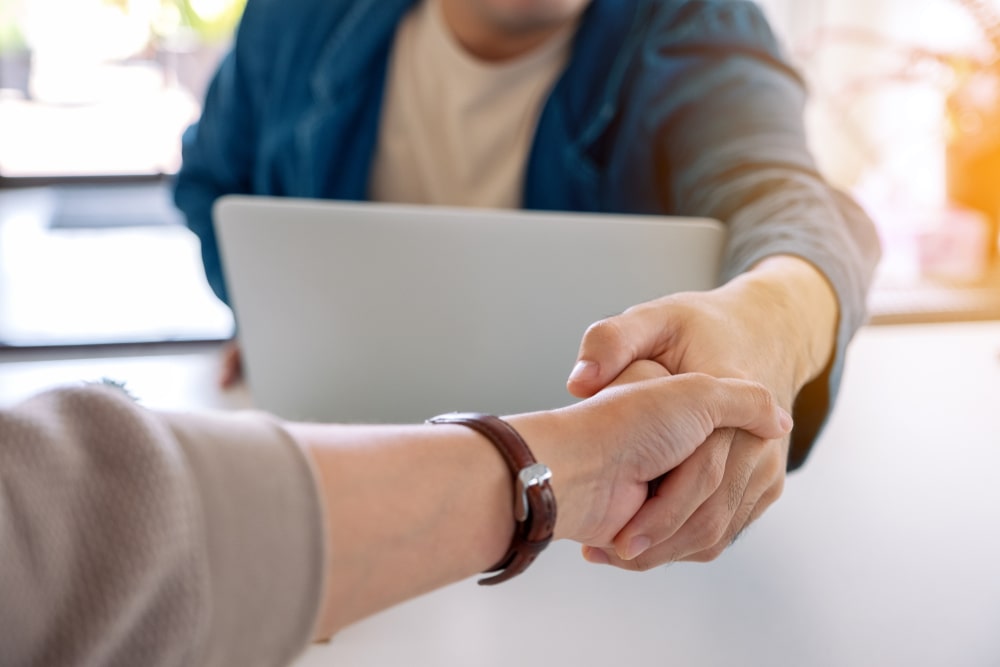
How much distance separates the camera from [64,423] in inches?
11.7

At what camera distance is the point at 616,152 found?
0.95m

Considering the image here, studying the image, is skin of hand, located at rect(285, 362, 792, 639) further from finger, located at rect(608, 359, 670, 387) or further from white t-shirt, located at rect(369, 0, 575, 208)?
white t-shirt, located at rect(369, 0, 575, 208)

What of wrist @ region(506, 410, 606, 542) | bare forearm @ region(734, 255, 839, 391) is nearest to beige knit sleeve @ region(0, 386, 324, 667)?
wrist @ region(506, 410, 606, 542)

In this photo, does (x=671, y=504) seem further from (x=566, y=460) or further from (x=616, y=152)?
(x=616, y=152)

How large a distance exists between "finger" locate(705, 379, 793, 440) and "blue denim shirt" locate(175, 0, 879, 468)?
8cm

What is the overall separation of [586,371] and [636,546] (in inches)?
3.6

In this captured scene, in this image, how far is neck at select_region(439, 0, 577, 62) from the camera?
0.99 m

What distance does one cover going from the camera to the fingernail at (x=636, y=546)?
0.45m

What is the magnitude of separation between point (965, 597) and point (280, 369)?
46 cm

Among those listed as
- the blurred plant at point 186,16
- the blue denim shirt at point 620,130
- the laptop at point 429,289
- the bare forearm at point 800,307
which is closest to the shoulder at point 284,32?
the blue denim shirt at point 620,130

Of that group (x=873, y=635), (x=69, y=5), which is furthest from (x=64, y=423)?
(x=69, y=5)

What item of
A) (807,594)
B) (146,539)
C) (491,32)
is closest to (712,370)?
(807,594)

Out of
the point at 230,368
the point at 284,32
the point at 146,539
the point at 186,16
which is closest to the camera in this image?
the point at 146,539

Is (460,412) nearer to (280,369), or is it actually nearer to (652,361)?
(652,361)
